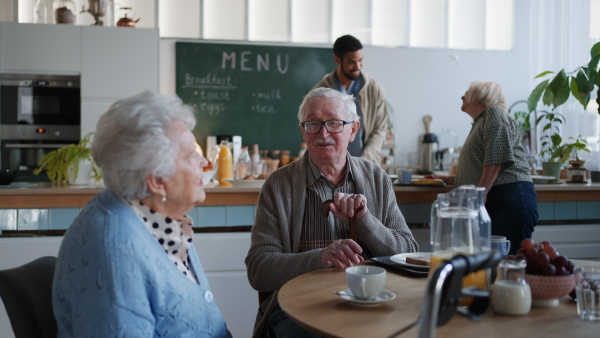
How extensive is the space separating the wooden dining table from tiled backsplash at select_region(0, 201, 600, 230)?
144 centimetres

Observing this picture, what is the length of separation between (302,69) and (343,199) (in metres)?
3.98

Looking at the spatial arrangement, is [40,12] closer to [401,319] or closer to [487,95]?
[487,95]

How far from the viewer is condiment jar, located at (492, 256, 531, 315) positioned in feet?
3.93

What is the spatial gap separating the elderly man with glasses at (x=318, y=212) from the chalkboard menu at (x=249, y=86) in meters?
3.49

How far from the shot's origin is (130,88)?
193 inches

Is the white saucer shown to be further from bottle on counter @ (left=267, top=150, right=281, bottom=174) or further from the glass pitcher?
bottle on counter @ (left=267, top=150, right=281, bottom=174)

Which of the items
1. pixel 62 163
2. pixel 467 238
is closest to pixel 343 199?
pixel 467 238

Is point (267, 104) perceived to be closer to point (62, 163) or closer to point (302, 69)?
point (302, 69)

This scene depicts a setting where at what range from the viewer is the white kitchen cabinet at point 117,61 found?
4855 millimetres

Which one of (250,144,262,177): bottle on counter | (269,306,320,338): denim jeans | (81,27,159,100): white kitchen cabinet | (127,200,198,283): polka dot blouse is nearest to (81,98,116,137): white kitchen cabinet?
(81,27,159,100): white kitchen cabinet

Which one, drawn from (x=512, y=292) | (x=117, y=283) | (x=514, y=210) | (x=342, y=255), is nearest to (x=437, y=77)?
(x=514, y=210)

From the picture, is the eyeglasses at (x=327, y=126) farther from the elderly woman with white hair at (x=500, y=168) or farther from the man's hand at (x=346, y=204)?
the elderly woman with white hair at (x=500, y=168)

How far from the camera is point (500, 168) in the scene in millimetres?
2934

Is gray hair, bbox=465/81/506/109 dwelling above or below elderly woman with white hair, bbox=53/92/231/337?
above
